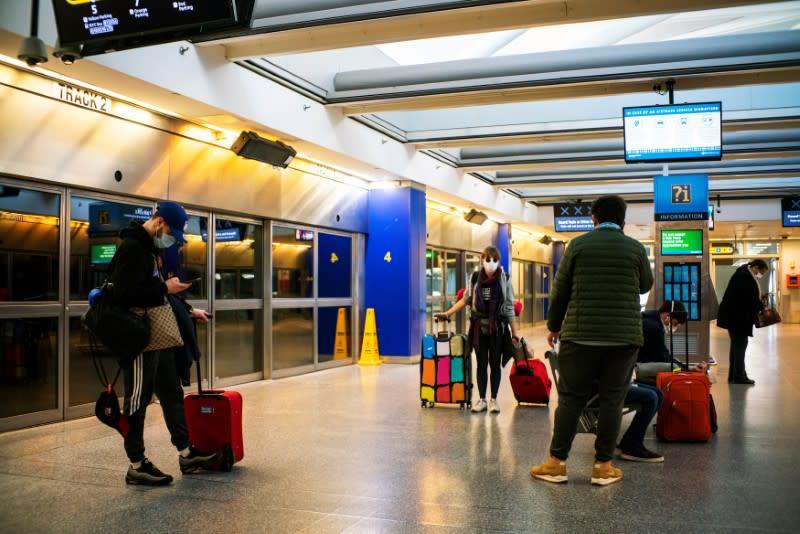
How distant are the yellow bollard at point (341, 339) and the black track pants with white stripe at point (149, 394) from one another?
7809mm

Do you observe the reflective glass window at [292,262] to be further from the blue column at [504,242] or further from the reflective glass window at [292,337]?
the blue column at [504,242]

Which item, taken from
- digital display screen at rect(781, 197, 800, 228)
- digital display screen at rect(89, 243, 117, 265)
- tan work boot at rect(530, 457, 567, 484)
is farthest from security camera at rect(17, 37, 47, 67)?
digital display screen at rect(781, 197, 800, 228)

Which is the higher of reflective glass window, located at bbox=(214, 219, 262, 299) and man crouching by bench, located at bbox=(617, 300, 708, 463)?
reflective glass window, located at bbox=(214, 219, 262, 299)

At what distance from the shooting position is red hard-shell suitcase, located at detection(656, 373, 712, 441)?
5.84m

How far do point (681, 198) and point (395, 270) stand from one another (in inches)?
187

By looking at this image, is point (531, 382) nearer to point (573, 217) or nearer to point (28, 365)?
point (28, 365)

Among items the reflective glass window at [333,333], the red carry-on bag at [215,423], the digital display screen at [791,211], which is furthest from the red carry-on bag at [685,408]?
the digital display screen at [791,211]

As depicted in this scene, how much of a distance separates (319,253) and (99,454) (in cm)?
671

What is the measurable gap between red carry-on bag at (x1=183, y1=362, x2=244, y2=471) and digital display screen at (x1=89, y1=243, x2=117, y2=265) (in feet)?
9.78

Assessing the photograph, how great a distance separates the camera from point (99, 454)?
5543 mm

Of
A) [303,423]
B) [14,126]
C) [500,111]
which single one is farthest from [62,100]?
[500,111]

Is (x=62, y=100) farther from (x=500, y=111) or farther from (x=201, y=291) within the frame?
(x=500, y=111)

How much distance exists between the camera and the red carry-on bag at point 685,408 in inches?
230

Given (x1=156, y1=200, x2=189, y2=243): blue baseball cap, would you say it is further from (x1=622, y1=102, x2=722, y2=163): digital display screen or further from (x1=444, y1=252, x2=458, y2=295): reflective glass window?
(x1=444, y1=252, x2=458, y2=295): reflective glass window
